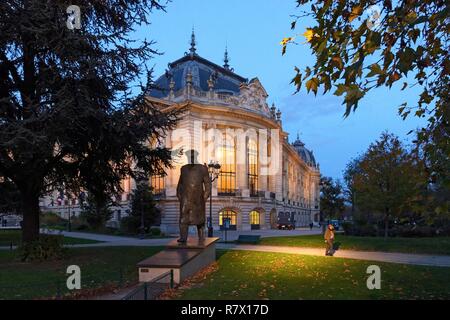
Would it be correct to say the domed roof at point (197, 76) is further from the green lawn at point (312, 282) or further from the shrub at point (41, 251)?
the green lawn at point (312, 282)

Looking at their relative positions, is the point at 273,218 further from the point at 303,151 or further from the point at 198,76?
the point at 303,151

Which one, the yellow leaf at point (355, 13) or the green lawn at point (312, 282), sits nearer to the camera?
the yellow leaf at point (355, 13)

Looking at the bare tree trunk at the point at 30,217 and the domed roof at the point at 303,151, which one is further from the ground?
the domed roof at the point at 303,151

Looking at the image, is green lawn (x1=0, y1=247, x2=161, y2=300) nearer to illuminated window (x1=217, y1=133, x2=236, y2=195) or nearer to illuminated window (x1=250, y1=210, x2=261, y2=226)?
illuminated window (x1=217, y1=133, x2=236, y2=195)

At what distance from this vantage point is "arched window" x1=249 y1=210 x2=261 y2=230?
6471 cm

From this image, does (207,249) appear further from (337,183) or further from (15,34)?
(337,183)

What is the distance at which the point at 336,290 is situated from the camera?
10.1 m

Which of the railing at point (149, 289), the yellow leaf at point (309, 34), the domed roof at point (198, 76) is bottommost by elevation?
the railing at point (149, 289)

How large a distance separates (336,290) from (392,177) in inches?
971

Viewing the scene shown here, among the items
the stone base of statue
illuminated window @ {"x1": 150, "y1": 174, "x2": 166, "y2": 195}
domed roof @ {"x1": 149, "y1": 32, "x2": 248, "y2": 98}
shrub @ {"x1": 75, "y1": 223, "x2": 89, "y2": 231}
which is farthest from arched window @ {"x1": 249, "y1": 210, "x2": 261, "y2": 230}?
the stone base of statue

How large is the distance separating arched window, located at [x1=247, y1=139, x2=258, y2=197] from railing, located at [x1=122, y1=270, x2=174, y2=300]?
56.6 m

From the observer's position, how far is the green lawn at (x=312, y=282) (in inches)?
380

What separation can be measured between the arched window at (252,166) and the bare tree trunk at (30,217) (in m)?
50.0

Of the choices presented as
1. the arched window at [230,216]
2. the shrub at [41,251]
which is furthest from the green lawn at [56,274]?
the arched window at [230,216]
